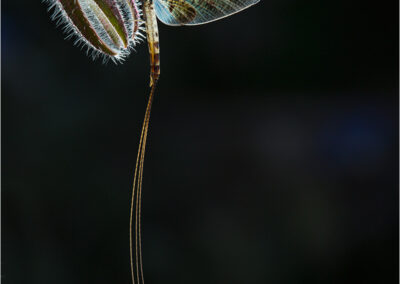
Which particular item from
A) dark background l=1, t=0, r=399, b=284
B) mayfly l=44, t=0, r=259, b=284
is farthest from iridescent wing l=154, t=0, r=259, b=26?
dark background l=1, t=0, r=399, b=284

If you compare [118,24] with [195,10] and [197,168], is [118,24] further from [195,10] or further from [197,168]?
[197,168]

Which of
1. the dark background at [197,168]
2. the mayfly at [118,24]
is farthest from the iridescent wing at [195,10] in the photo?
the dark background at [197,168]

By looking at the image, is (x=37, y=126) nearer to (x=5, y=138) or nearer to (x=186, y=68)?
(x=5, y=138)

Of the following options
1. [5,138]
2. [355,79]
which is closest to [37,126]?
[5,138]

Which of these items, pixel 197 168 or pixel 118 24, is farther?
pixel 197 168

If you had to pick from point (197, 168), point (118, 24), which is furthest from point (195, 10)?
point (197, 168)

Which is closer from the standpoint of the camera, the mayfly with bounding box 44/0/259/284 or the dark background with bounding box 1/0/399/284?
the mayfly with bounding box 44/0/259/284

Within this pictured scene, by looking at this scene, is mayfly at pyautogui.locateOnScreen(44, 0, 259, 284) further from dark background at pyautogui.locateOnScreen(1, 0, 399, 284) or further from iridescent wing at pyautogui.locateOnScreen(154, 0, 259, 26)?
dark background at pyautogui.locateOnScreen(1, 0, 399, 284)

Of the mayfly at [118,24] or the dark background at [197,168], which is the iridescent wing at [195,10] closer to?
the mayfly at [118,24]
